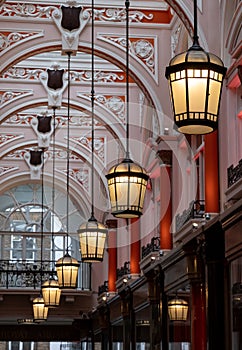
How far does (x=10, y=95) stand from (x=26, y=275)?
8.09 metres

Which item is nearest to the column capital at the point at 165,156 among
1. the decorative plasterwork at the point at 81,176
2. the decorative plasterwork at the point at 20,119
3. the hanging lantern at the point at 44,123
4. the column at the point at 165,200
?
the column at the point at 165,200

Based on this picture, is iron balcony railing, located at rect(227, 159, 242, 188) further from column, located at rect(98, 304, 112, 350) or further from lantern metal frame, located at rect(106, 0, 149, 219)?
column, located at rect(98, 304, 112, 350)

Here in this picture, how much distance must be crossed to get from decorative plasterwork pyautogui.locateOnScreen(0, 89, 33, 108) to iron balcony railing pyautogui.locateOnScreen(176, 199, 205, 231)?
18.2 feet

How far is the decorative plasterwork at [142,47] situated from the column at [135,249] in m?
4.03

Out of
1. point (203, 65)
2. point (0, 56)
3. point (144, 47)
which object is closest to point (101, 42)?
point (144, 47)

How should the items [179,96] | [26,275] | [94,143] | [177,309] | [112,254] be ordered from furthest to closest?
[26,275]
[94,143]
[112,254]
[177,309]
[179,96]

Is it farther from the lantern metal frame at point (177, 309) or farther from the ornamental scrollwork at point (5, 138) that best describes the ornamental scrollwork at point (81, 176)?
the lantern metal frame at point (177, 309)

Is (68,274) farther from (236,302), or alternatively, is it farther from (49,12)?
(236,302)

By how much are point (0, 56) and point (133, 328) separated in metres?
5.61

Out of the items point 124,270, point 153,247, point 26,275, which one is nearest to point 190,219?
point 153,247

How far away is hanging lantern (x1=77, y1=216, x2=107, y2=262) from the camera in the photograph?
1154 cm

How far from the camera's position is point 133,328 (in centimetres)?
1636

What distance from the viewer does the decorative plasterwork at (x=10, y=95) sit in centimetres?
1734

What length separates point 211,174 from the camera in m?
11.0
